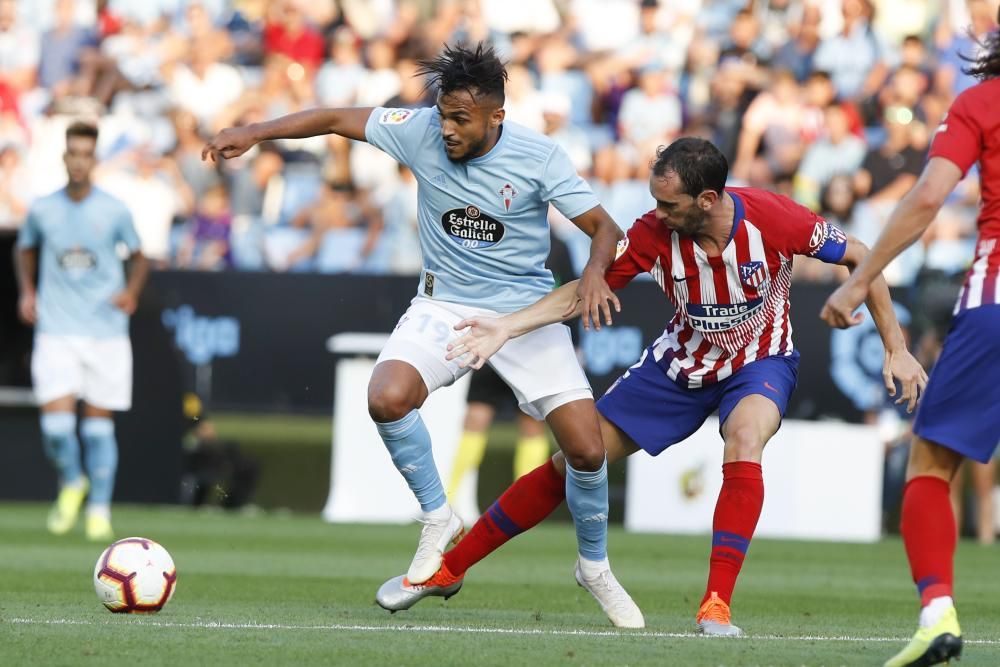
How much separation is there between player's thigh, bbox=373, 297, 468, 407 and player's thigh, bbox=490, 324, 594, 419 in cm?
22

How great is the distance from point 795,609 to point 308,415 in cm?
799

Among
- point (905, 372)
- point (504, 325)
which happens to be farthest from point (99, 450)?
point (905, 372)

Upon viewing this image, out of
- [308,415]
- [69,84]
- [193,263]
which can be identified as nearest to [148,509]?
[308,415]

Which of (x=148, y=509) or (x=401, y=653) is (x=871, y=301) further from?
(x=148, y=509)

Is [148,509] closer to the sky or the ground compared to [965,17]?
closer to the ground

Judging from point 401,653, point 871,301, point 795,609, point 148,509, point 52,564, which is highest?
point 871,301

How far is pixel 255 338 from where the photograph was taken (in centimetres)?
1574

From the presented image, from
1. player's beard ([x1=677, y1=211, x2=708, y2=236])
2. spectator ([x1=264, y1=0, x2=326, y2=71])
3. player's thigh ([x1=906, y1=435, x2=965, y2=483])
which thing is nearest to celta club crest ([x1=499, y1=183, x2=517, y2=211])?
player's beard ([x1=677, y1=211, x2=708, y2=236])

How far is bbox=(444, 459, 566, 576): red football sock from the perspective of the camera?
7.57m

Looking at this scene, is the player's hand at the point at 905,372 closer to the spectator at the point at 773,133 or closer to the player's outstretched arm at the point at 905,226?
the player's outstretched arm at the point at 905,226

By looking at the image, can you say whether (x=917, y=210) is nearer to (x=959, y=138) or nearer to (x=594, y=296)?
(x=959, y=138)

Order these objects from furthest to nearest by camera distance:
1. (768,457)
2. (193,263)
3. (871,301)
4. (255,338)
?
(193,263)
(255,338)
(768,457)
(871,301)

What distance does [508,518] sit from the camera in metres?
7.57

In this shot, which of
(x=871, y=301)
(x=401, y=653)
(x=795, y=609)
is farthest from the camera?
(x=795, y=609)
